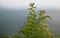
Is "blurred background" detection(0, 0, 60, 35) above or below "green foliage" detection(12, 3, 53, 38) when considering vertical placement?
above

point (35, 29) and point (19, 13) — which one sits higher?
point (19, 13)

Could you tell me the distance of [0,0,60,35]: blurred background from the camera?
3.99 feet

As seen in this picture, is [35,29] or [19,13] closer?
[35,29]

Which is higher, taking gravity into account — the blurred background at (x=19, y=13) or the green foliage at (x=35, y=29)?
the blurred background at (x=19, y=13)

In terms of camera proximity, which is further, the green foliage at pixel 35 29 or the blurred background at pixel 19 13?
the blurred background at pixel 19 13

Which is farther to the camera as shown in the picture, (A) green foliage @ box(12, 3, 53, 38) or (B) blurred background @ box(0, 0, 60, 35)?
(B) blurred background @ box(0, 0, 60, 35)

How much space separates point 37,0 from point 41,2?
36mm

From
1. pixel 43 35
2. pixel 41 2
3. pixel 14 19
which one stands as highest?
pixel 41 2

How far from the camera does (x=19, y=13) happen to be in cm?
123

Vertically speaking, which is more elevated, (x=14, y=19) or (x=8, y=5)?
(x=8, y=5)

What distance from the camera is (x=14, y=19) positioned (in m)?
1.24

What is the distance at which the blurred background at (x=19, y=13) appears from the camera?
1.21 metres

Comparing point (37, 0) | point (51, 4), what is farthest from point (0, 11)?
point (51, 4)

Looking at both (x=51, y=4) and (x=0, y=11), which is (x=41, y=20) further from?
(x=0, y=11)
